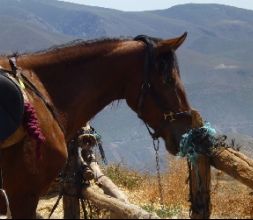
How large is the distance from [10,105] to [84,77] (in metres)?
0.79

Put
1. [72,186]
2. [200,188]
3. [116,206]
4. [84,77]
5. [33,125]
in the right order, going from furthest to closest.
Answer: [72,186], [200,188], [116,206], [84,77], [33,125]

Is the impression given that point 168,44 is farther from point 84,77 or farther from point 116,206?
point 116,206

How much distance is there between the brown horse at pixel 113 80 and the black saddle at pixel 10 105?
31cm

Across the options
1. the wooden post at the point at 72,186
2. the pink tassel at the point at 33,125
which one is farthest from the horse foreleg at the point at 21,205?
the wooden post at the point at 72,186

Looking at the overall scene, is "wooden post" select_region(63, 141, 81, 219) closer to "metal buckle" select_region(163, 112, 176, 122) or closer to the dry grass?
the dry grass

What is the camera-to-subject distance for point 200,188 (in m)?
5.48

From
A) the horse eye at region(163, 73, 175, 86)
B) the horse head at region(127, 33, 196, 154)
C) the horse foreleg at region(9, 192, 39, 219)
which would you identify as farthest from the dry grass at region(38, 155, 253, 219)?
the horse foreleg at region(9, 192, 39, 219)

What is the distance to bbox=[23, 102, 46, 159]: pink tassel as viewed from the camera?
160 inches

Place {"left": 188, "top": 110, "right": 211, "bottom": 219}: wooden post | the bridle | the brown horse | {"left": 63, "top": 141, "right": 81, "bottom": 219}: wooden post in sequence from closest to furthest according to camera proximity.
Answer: the brown horse, the bridle, {"left": 188, "top": 110, "right": 211, "bottom": 219}: wooden post, {"left": 63, "top": 141, "right": 81, "bottom": 219}: wooden post

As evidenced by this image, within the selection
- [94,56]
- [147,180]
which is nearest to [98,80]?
[94,56]

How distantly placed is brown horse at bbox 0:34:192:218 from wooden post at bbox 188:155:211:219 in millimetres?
781

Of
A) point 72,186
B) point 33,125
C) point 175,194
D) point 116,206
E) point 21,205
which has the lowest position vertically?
point 175,194

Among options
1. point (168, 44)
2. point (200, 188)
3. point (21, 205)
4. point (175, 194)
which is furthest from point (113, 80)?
point (175, 194)

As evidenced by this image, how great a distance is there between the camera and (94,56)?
4.83 meters
